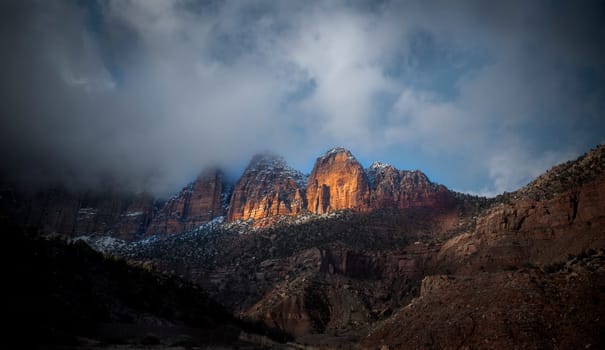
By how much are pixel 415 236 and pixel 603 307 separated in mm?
75978

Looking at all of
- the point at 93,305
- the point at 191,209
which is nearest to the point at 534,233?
the point at 93,305

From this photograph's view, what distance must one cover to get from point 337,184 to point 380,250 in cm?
6281

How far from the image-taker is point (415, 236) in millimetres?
102938

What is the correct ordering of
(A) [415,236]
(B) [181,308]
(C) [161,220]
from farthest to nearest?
(C) [161,220] < (A) [415,236] < (B) [181,308]

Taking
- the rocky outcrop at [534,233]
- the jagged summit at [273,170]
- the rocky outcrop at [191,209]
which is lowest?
the rocky outcrop at [534,233]

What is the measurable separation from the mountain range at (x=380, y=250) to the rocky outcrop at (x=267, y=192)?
2.39 feet

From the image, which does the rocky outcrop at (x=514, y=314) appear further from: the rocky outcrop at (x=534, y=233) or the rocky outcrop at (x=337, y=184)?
the rocky outcrop at (x=337, y=184)

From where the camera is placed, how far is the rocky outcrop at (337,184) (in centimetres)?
14450

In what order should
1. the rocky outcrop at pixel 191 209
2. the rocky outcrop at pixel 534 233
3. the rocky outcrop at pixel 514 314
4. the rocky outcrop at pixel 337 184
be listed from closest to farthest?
the rocky outcrop at pixel 514 314 < the rocky outcrop at pixel 534 233 < the rocky outcrop at pixel 337 184 < the rocky outcrop at pixel 191 209

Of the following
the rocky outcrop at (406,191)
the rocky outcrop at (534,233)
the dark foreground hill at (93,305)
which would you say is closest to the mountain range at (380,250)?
the rocky outcrop at (534,233)

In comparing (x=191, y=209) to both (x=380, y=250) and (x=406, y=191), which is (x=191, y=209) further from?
(x=380, y=250)

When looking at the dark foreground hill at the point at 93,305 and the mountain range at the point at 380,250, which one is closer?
the dark foreground hill at the point at 93,305

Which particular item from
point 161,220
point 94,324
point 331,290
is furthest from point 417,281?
point 161,220

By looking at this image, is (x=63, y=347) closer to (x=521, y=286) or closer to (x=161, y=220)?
(x=521, y=286)
